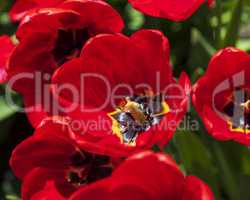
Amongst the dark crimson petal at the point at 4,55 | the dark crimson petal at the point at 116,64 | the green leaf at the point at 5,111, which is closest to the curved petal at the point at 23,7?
the dark crimson petal at the point at 4,55

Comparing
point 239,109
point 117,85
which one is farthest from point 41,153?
point 239,109

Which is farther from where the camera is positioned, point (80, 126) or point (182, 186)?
point (80, 126)

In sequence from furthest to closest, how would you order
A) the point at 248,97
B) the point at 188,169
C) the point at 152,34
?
the point at 188,169
the point at 248,97
the point at 152,34

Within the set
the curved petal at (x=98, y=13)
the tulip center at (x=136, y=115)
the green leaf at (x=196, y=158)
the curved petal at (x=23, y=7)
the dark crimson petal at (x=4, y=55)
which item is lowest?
the green leaf at (x=196, y=158)

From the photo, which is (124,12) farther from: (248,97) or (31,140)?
(31,140)

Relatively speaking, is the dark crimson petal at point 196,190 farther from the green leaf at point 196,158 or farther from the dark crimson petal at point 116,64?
the green leaf at point 196,158

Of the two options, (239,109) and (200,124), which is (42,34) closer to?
(239,109)

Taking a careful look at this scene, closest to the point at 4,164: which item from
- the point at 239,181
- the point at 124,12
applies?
the point at 124,12
